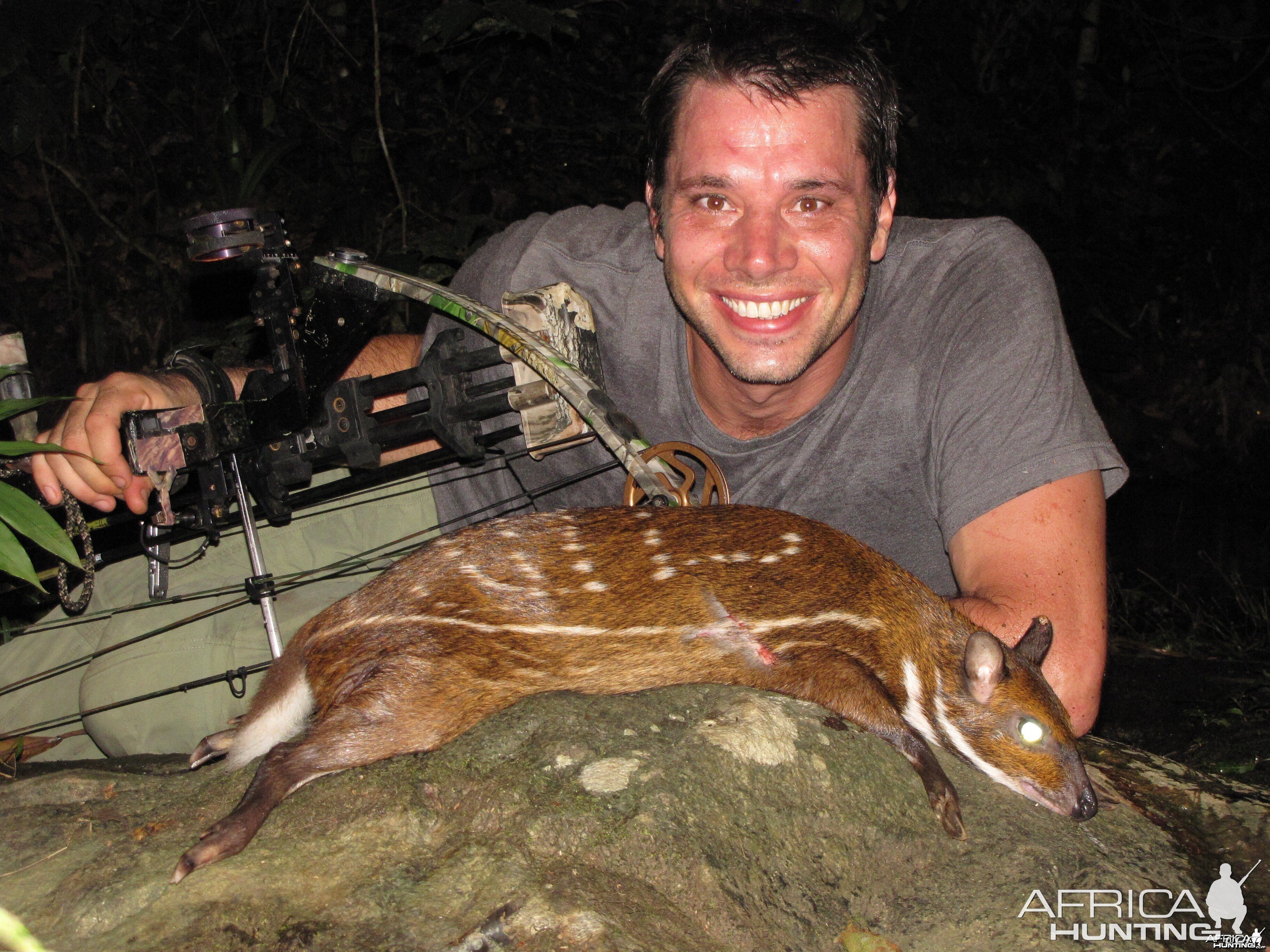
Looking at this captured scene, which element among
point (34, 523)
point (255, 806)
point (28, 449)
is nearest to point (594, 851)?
point (255, 806)

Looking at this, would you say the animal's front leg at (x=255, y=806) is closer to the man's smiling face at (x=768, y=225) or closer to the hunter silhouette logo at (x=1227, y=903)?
the man's smiling face at (x=768, y=225)

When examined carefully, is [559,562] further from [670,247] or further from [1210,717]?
[1210,717]

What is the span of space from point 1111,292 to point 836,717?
7.69 m

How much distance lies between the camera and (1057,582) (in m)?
2.71

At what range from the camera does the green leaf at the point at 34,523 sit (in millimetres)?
2363

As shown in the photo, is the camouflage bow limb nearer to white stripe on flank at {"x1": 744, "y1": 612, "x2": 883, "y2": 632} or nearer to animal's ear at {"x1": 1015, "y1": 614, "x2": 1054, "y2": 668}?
white stripe on flank at {"x1": 744, "y1": 612, "x2": 883, "y2": 632}

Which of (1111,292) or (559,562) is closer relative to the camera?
(559,562)

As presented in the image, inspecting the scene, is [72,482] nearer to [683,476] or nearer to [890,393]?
[683,476]

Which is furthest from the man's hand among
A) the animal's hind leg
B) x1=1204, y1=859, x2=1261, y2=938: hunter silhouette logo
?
x1=1204, y1=859, x2=1261, y2=938: hunter silhouette logo

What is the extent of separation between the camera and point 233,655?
373cm

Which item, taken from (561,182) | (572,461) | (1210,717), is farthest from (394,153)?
(1210,717)

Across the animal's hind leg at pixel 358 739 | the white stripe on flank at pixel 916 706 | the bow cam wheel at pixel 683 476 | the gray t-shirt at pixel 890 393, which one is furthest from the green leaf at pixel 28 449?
the white stripe on flank at pixel 916 706

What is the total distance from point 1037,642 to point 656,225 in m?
1.87

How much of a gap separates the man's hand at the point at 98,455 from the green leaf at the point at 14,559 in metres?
0.44
